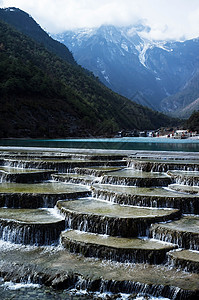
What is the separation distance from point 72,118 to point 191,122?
4653 cm

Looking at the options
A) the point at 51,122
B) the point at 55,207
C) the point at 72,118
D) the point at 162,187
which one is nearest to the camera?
the point at 55,207

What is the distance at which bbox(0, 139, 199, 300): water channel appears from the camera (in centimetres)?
902

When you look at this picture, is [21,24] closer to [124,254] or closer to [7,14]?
[7,14]

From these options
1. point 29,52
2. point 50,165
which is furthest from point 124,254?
point 29,52

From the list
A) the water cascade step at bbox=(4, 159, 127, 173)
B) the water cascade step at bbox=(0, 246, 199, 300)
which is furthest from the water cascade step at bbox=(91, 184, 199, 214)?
the water cascade step at bbox=(4, 159, 127, 173)

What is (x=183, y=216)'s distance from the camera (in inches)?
495

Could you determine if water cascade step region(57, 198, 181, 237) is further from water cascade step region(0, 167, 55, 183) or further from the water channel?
water cascade step region(0, 167, 55, 183)

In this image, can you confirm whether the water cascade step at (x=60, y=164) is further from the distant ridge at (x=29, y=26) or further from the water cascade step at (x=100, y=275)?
the distant ridge at (x=29, y=26)

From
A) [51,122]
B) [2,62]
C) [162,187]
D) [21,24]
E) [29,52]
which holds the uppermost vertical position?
[21,24]

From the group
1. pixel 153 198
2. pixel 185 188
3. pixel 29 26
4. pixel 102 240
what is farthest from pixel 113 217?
pixel 29 26

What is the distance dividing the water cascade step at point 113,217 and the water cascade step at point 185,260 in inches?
64.9

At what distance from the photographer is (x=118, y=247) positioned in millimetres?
10062

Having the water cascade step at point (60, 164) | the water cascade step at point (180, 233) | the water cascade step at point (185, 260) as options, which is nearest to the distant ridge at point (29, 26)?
the water cascade step at point (60, 164)

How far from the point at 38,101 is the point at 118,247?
7467cm
